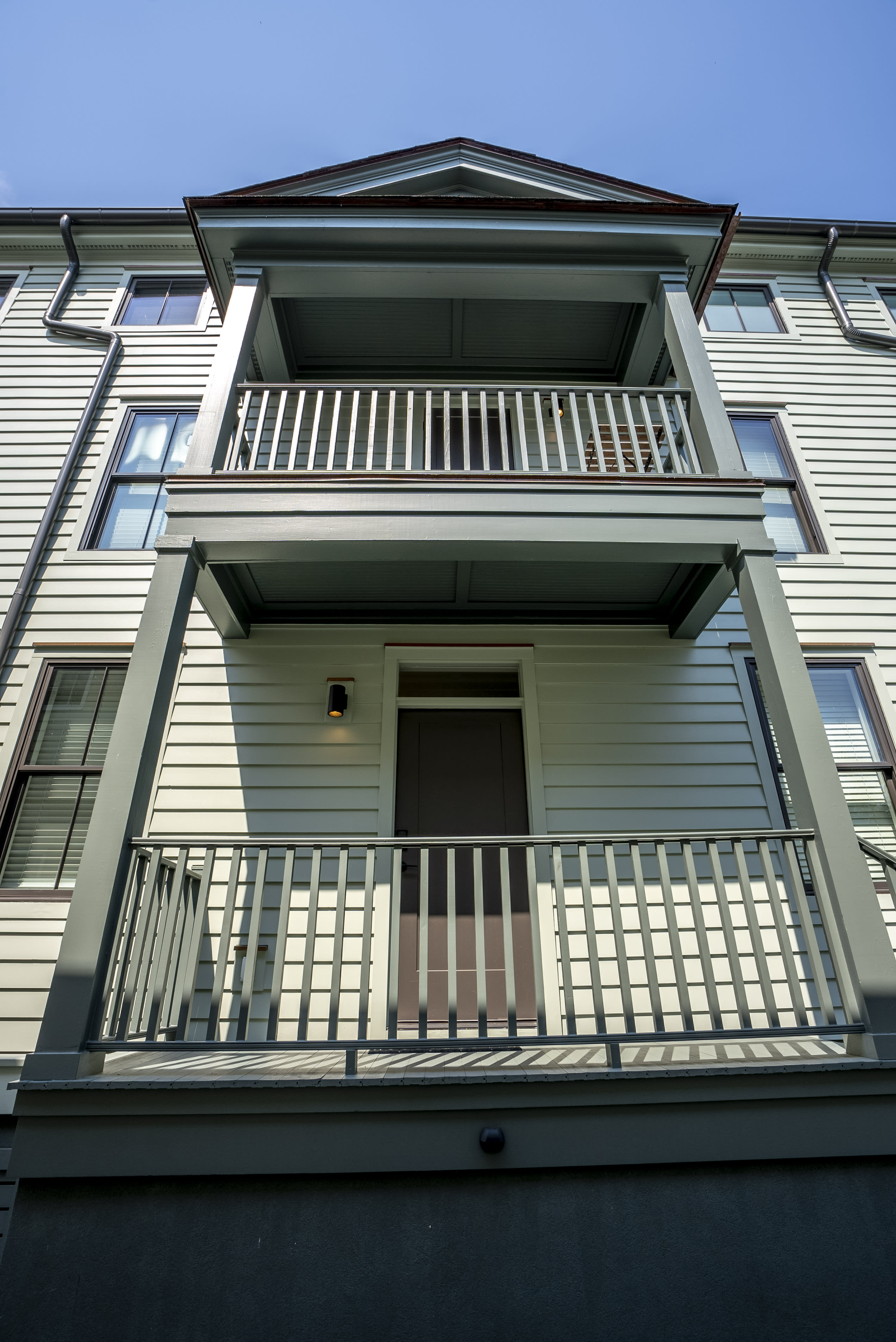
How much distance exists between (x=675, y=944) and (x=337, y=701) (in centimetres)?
304

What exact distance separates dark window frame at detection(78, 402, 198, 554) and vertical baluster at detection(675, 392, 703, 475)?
13.9 feet

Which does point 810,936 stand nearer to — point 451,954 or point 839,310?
point 451,954

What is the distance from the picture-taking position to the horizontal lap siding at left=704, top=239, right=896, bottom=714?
6.28 meters

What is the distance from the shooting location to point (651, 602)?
580 cm

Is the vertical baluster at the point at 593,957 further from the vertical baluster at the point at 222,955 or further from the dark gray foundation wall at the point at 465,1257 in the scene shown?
the vertical baluster at the point at 222,955

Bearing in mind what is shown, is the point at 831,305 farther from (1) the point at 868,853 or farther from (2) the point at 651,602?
(1) the point at 868,853

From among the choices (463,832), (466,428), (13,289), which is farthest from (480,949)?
(13,289)

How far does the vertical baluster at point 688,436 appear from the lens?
4.81 meters

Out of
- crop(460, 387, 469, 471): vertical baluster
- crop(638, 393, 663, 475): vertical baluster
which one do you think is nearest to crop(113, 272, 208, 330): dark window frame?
crop(460, 387, 469, 471): vertical baluster

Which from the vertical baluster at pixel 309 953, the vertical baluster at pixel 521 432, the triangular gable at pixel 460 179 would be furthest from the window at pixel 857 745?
the triangular gable at pixel 460 179

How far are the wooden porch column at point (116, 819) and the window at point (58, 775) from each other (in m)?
1.93

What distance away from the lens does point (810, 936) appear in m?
3.44

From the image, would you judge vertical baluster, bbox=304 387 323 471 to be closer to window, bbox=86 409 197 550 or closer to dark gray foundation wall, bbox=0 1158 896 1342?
window, bbox=86 409 197 550

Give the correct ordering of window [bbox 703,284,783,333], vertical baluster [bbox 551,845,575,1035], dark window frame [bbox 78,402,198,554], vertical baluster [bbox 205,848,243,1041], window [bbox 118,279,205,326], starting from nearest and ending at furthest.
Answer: vertical baluster [bbox 205,848,243,1041] → vertical baluster [bbox 551,845,575,1035] → dark window frame [bbox 78,402,198,554] → window [bbox 118,279,205,326] → window [bbox 703,284,783,333]
